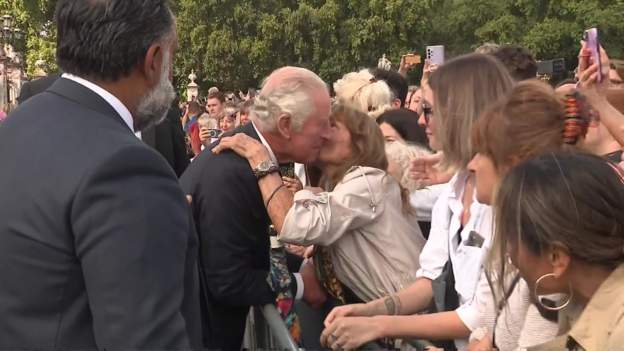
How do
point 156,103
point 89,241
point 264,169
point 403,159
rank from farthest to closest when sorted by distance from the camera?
point 403,159
point 264,169
point 156,103
point 89,241

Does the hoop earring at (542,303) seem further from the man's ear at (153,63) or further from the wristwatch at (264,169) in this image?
the wristwatch at (264,169)

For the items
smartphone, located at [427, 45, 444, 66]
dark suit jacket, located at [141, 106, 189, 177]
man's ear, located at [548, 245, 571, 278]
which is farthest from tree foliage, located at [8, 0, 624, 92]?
man's ear, located at [548, 245, 571, 278]

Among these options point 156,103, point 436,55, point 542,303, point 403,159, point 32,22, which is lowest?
point 32,22

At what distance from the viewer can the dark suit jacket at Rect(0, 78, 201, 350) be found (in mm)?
1949

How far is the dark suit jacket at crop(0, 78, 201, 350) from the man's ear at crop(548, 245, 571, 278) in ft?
2.97

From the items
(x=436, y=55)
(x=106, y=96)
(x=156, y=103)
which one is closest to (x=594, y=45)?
(x=156, y=103)

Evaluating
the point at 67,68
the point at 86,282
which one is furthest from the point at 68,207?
the point at 67,68

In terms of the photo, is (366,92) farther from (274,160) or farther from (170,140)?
(274,160)

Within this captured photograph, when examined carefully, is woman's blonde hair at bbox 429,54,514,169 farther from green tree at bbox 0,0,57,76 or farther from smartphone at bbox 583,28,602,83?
green tree at bbox 0,0,57,76

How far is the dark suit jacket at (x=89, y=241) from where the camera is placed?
6.40 feet

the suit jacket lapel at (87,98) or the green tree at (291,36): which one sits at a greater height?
the suit jacket lapel at (87,98)

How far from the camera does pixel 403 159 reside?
416cm

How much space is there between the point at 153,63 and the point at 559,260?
44.4 inches

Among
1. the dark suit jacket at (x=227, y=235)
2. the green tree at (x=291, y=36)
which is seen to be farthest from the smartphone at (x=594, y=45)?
the green tree at (x=291, y=36)
